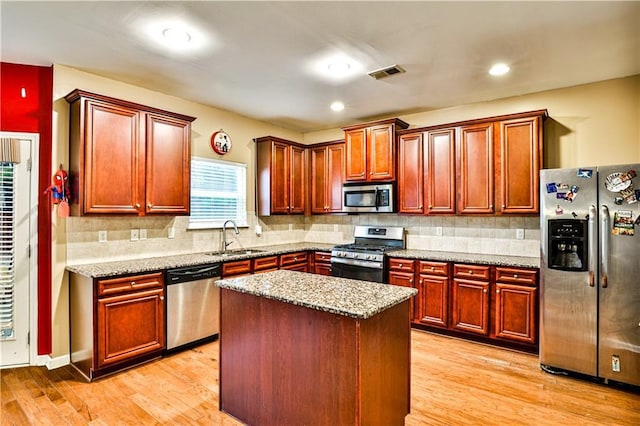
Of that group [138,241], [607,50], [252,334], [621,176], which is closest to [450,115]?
[607,50]

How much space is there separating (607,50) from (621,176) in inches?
42.3

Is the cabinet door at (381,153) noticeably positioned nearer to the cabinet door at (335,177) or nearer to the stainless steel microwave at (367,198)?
the stainless steel microwave at (367,198)

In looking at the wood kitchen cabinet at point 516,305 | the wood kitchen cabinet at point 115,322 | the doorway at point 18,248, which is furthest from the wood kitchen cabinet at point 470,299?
the doorway at point 18,248

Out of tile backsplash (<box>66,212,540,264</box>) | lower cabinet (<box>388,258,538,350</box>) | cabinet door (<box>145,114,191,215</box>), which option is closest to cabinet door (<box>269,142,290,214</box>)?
tile backsplash (<box>66,212,540,264</box>)

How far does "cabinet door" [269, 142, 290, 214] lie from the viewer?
5.08 meters

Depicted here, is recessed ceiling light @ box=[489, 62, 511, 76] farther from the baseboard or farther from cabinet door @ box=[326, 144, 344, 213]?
the baseboard

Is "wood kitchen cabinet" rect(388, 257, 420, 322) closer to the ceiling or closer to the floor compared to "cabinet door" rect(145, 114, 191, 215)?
closer to the floor

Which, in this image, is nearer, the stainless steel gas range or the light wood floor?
the light wood floor

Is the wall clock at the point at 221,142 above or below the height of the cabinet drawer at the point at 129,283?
above

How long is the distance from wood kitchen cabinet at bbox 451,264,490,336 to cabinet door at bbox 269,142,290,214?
2.52m

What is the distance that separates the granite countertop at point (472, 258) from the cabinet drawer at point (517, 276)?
0.20 ft

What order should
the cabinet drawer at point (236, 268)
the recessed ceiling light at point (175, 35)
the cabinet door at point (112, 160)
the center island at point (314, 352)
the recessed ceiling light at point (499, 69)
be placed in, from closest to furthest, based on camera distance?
the center island at point (314, 352)
the recessed ceiling light at point (175, 35)
the cabinet door at point (112, 160)
the recessed ceiling light at point (499, 69)
the cabinet drawer at point (236, 268)

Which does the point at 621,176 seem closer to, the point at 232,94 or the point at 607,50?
the point at 607,50

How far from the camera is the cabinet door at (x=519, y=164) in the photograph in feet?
12.2
